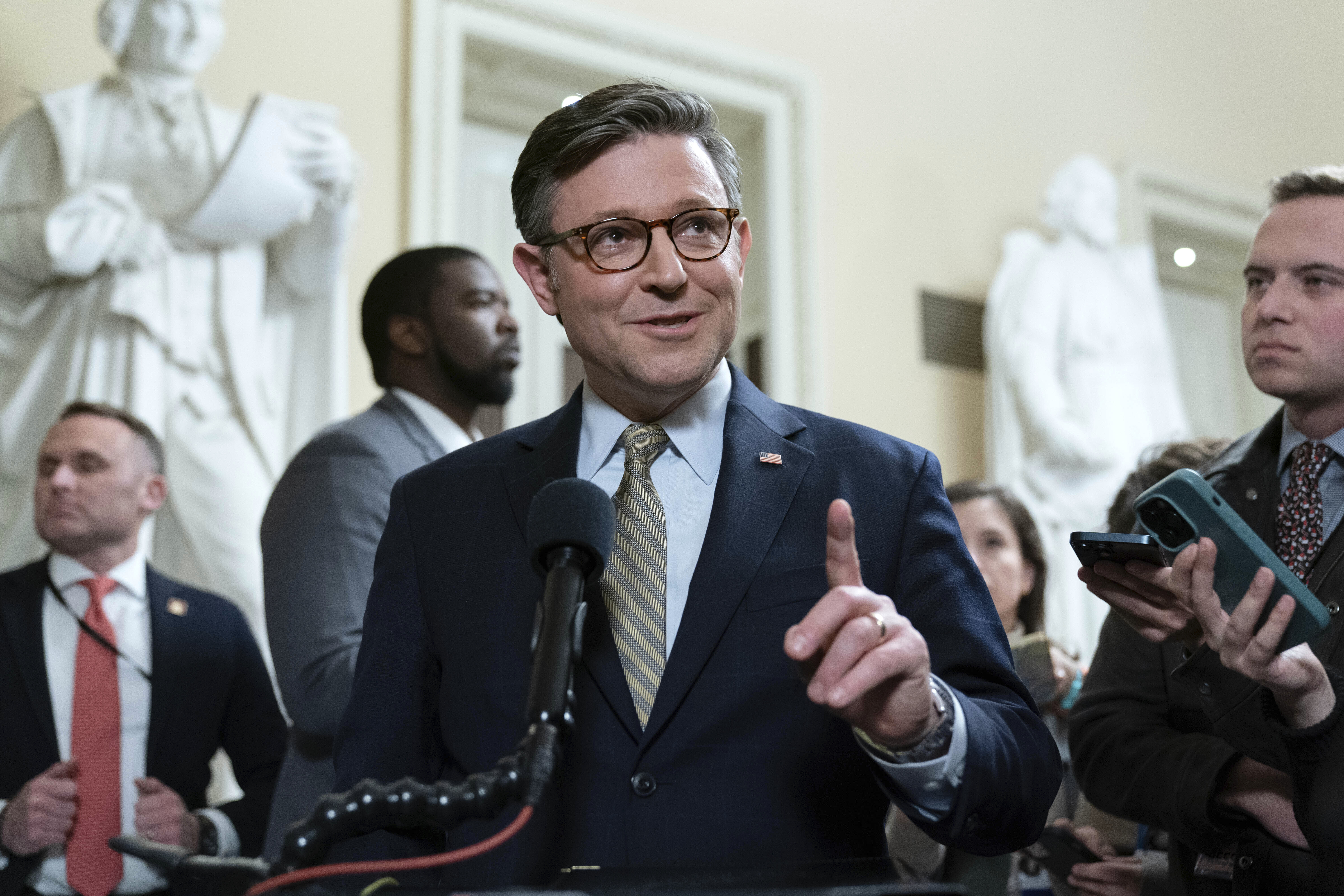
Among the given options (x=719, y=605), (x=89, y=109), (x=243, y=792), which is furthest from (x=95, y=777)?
(x=89, y=109)

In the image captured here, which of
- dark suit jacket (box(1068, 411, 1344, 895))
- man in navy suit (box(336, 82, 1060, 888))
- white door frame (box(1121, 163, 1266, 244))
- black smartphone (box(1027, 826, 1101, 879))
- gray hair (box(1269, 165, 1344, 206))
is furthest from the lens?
white door frame (box(1121, 163, 1266, 244))

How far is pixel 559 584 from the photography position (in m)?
1.24

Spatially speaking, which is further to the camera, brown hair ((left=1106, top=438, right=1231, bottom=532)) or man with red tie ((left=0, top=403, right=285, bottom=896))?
man with red tie ((left=0, top=403, right=285, bottom=896))

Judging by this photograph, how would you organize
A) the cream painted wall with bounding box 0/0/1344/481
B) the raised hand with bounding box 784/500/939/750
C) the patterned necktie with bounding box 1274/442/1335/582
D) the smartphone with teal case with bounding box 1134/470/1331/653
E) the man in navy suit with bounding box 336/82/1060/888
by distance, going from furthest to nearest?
the cream painted wall with bounding box 0/0/1344/481 → the patterned necktie with bounding box 1274/442/1335/582 → the smartphone with teal case with bounding box 1134/470/1331/653 → the man in navy suit with bounding box 336/82/1060/888 → the raised hand with bounding box 784/500/939/750

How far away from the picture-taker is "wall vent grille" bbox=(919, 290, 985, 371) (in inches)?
290

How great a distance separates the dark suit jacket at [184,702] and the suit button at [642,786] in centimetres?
189

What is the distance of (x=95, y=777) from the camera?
3082 millimetres

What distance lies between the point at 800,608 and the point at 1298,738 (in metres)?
0.74

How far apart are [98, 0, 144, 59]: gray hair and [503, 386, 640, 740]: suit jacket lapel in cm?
354

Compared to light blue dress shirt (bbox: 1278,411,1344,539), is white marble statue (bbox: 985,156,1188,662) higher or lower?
higher

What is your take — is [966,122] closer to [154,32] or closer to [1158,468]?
[154,32]

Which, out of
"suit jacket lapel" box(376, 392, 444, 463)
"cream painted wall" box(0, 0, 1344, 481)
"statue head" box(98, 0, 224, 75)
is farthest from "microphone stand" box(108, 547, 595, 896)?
"cream painted wall" box(0, 0, 1344, 481)

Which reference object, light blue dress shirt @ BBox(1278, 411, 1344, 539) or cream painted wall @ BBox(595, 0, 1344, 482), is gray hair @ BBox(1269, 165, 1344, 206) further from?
cream painted wall @ BBox(595, 0, 1344, 482)

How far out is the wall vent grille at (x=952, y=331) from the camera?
7.36 metres
